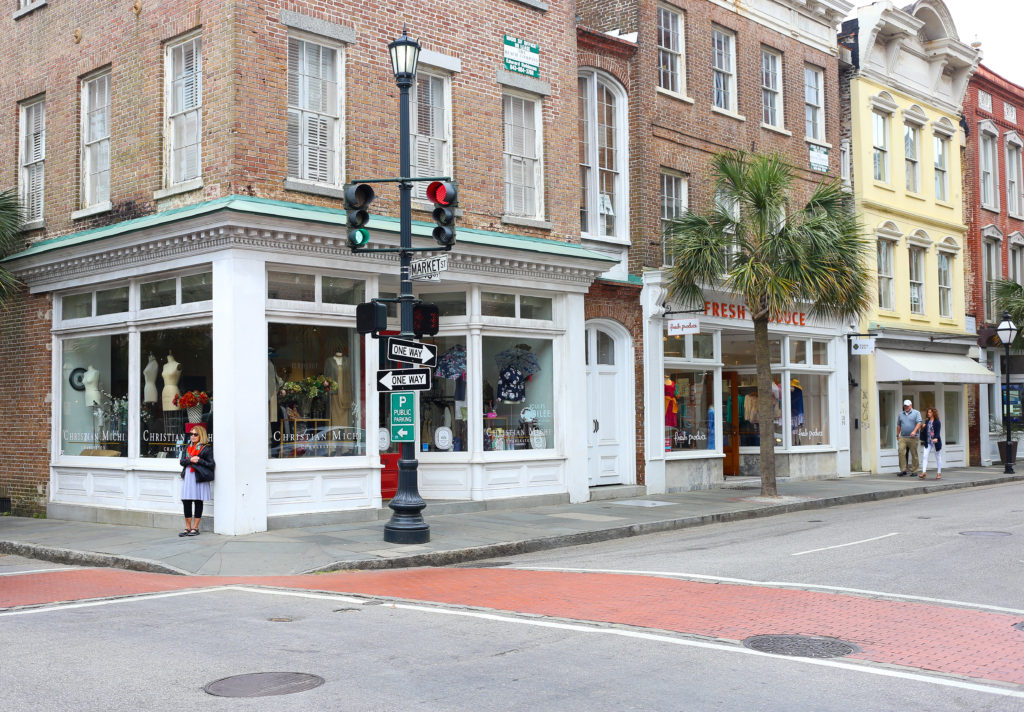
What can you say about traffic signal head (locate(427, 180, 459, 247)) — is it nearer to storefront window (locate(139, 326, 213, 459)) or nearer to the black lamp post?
the black lamp post

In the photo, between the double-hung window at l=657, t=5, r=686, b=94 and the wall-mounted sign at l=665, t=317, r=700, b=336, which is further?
the double-hung window at l=657, t=5, r=686, b=94

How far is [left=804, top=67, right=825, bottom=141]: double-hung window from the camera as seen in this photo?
25.8 meters

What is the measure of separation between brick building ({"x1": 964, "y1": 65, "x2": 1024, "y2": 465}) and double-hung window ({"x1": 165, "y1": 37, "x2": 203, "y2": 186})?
24647mm

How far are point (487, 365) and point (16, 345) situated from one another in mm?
8213

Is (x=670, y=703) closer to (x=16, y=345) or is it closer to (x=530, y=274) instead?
(x=530, y=274)

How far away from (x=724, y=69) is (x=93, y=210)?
13694 mm

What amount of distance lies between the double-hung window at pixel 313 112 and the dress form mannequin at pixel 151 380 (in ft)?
11.5

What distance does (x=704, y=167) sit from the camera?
2259cm

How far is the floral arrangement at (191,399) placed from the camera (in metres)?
14.9

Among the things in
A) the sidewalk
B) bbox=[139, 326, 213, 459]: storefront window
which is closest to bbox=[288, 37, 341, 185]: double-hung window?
bbox=[139, 326, 213, 459]: storefront window

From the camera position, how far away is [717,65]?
23.2m

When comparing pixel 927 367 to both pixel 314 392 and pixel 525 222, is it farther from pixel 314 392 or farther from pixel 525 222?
pixel 314 392

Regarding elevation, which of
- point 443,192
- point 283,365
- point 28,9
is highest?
point 28,9

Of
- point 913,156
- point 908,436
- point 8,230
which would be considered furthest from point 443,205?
point 913,156
